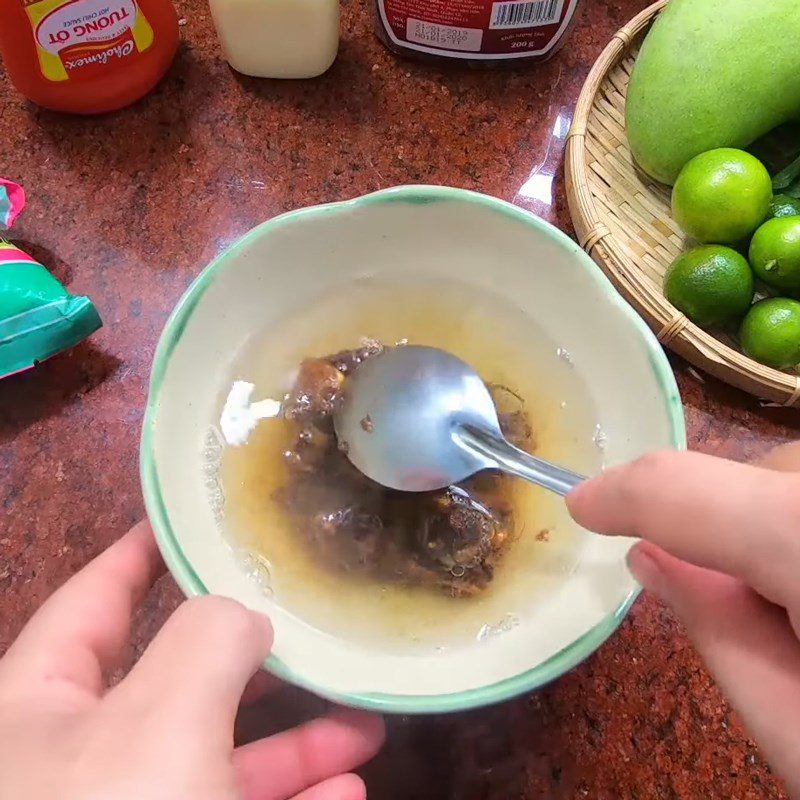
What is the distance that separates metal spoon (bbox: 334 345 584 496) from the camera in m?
0.61

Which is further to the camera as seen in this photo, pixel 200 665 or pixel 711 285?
pixel 711 285

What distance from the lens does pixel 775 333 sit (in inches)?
26.2

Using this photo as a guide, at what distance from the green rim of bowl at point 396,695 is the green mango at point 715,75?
0.24 metres

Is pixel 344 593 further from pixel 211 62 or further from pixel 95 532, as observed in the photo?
pixel 211 62

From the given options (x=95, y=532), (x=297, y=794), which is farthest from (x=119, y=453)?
(x=297, y=794)

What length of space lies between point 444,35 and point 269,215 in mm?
259

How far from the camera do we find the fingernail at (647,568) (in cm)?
41

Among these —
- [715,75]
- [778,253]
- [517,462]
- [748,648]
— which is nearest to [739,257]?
[778,253]

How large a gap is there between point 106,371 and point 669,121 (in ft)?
1.87

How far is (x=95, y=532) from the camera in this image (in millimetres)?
653

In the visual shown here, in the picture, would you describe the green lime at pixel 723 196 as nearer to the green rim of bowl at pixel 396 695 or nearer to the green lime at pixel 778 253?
the green lime at pixel 778 253

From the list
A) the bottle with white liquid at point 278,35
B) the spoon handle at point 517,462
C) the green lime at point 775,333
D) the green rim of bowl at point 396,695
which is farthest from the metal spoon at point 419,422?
the bottle with white liquid at point 278,35

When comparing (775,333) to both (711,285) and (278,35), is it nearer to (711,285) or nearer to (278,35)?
(711,285)

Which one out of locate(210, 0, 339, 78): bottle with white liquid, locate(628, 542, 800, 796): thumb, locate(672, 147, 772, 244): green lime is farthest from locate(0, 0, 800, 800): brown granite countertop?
locate(628, 542, 800, 796): thumb
